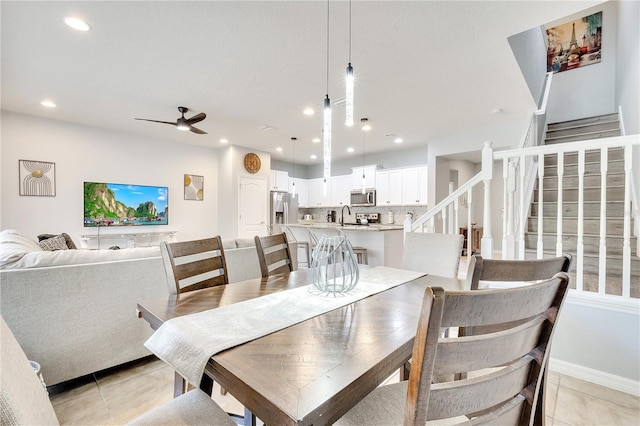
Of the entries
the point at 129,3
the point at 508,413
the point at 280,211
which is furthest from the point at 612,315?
the point at 280,211

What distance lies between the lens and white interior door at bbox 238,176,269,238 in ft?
20.5

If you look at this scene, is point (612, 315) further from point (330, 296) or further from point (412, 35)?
point (412, 35)

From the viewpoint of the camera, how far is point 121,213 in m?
5.20

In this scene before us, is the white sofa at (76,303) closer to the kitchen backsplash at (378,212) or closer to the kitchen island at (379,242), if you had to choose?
the kitchen island at (379,242)

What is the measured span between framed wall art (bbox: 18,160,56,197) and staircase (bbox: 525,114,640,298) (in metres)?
6.50

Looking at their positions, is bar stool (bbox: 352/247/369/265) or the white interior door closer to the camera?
bar stool (bbox: 352/247/369/265)

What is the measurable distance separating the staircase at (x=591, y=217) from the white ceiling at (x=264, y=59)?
1.12 m

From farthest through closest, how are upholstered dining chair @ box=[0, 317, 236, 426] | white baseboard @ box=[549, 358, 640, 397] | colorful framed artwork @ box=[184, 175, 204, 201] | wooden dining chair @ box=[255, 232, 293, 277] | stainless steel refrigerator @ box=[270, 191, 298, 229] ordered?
1. stainless steel refrigerator @ box=[270, 191, 298, 229]
2. colorful framed artwork @ box=[184, 175, 204, 201]
3. wooden dining chair @ box=[255, 232, 293, 277]
4. white baseboard @ box=[549, 358, 640, 397]
5. upholstered dining chair @ box=[0, 317, 236, 426]

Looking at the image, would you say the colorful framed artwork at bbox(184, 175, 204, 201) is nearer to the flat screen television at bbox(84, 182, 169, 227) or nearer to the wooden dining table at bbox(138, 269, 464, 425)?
the flat screen television at bbox(84, 182, 169, 227)

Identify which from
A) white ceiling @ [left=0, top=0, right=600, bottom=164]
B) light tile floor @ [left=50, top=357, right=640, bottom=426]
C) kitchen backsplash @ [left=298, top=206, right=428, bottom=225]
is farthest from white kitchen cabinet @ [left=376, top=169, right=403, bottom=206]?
light tile floor @ [left=50, top=357, right=640, bottom=426]

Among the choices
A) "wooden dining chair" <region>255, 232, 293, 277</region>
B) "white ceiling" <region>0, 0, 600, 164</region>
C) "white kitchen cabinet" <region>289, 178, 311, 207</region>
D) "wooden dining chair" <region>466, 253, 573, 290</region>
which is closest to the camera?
"wooden dining chair" <region>466, 253, 573, 290</region>

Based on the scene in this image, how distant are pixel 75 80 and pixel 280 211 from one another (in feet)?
14.5

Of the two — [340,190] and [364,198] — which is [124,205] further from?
[364,198]

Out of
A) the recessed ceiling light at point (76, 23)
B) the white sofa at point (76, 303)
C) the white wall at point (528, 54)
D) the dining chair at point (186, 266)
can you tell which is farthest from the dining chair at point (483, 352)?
the recessed ceiling light at point (76, 23)
